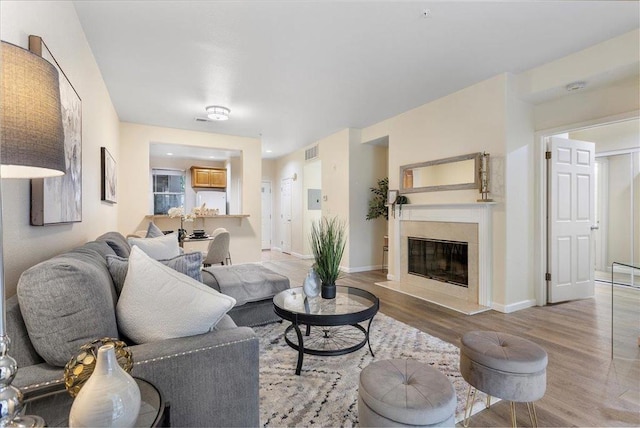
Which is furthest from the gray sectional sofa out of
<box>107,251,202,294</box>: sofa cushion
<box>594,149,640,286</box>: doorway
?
<box>594,149,640,286</box>: doorway

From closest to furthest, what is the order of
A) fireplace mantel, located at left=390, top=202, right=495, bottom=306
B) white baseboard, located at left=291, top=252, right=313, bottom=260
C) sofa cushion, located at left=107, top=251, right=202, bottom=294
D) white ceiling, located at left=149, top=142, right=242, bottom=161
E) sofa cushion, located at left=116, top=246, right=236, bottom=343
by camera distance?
sofa cushion, located at left=116, top=246, right=236, bottom=343 → sofa cushion, located at left=107, top=251, right=202, bottom=294 → fireplace mantel, located at left=390, top=202, right=495, bottom=306 → white ceiling, located at left=149, top=142, right=242, bottom=161 → white baseboard, located at left=291, top=252, right=313, bottom=260

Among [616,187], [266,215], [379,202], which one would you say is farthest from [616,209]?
[266,215]

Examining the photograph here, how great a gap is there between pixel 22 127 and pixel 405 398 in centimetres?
151

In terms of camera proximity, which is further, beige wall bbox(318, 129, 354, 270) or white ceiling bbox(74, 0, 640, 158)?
beige wall bbox(318, 129, 354, 270)

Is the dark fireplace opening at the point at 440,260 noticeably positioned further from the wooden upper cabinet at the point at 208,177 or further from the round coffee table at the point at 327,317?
the wooden upper cabinet at the point at 208,177

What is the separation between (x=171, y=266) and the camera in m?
1.66

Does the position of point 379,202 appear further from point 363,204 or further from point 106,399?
point 106,399

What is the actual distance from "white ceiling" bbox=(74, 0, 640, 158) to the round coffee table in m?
2.29

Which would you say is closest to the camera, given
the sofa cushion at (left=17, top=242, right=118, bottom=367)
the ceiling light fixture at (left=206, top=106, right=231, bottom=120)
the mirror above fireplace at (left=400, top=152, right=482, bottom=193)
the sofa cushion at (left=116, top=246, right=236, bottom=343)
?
the sofa cushion at (left=17, top=242, right=118, bottom=367)

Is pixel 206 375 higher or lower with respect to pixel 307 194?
lower

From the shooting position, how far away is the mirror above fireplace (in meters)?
3.74

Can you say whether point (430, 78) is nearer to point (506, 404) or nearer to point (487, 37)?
point (487, 37)

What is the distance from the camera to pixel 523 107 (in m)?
3.54

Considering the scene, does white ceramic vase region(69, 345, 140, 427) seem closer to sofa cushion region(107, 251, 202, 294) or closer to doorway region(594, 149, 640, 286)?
sofa cushion region(107, 251, 202, 294)
